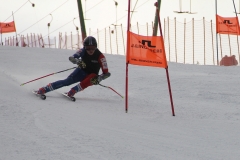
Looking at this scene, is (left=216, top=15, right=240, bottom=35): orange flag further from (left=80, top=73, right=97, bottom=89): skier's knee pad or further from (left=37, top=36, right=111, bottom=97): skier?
(left=80, top=73, right=97, bottom=89): skier's knee pad

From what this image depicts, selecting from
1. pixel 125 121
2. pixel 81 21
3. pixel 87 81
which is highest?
pixel 87 81

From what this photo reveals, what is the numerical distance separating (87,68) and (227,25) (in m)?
13.5

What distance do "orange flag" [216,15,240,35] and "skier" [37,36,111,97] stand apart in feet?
43.0

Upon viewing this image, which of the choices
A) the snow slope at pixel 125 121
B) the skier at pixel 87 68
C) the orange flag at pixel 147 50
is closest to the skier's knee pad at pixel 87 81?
the skier at pixel 87 68

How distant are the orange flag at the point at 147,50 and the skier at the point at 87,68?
1.22 meters

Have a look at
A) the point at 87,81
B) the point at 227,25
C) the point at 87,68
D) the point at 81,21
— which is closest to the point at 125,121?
the point at 87,81

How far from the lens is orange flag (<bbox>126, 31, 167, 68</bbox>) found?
1043 cm

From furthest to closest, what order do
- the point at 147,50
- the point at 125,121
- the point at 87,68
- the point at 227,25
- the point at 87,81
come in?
the point at 227,25 → the point at 87,68 → the point at 87,81 → the point at 147,50 → the point at 125,121

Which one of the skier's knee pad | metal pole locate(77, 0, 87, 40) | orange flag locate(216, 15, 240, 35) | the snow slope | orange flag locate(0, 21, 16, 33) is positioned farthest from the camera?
orange flag locate(0, 21, 16, 33)

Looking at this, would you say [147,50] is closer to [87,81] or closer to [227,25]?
[87,81]

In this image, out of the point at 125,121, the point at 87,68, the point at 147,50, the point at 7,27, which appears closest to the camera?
the point at 125,121

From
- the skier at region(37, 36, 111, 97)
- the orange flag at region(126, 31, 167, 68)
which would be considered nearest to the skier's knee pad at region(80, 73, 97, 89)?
the skier at region(37, 36, 111, 97)

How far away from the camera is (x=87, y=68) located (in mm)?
11859

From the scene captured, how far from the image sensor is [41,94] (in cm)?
1130
